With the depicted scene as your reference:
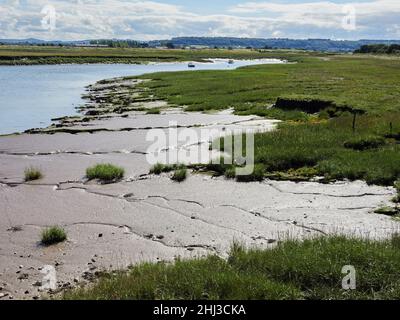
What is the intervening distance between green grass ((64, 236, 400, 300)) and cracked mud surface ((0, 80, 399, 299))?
6.28ft

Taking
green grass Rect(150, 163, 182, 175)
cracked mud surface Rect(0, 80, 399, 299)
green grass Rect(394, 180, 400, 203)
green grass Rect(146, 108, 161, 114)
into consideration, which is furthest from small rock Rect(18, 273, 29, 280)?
green grass Rect(146, 108, 161, 114)

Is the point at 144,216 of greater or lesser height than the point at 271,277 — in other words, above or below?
below

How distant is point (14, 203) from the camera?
1647 cm

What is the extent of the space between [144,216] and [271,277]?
677 cm

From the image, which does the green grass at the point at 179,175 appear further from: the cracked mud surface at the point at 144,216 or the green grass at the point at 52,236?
the green grass at the point at 52,236

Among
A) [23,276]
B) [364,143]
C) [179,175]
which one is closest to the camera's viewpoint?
[23,276]

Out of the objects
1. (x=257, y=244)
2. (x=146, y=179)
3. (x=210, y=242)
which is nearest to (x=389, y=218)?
(x=257, y=244)

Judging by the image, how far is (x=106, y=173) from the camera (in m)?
19.6

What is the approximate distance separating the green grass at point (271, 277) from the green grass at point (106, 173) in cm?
1013

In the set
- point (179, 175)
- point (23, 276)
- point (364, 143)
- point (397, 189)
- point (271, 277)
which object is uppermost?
point (364, 143)

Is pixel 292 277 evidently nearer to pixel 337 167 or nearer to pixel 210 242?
pixel 210 242

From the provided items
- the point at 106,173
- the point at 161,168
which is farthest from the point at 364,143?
the point at 106,173

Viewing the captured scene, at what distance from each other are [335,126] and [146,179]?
11.4m

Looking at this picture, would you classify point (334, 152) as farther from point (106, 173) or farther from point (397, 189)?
point (106, 173)
